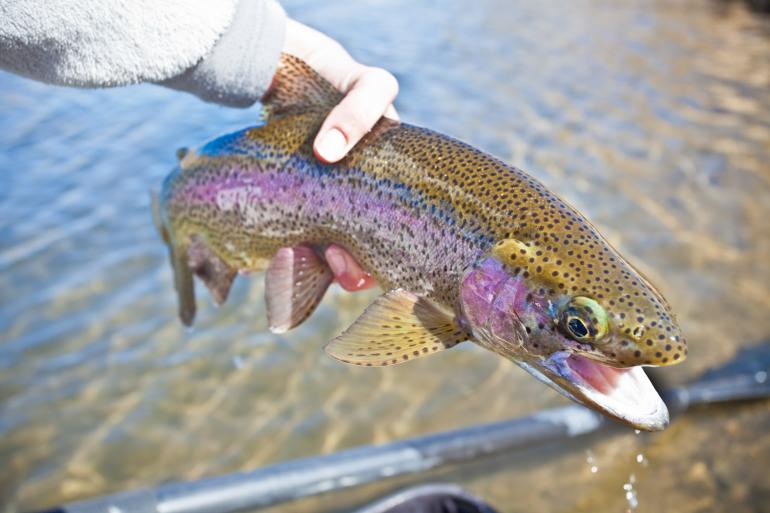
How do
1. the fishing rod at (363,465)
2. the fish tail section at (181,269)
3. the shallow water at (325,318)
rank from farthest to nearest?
the shallow water at (325,318) → the fishing rod at (363,465) → the fish tail section at (181,269)

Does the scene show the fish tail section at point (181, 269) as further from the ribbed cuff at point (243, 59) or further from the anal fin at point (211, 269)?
the ribbed cuff at point (243, 59)

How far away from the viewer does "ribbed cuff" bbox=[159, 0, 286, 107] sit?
2543mm

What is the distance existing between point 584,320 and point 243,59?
1.60m

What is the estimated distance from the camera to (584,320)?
1712 millimetres

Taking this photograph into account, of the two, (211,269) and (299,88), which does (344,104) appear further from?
(211,269)

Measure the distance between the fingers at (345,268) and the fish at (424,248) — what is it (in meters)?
0.04

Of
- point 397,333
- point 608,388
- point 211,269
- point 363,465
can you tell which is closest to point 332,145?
point 397,333

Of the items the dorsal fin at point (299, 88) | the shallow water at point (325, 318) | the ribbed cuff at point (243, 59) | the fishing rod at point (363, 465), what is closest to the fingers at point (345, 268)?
the dorsal fin at point (299, 88)

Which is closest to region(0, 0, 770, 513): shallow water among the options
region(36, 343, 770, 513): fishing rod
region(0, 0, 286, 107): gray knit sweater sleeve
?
region(36, 343, 770, 513): fishing rod

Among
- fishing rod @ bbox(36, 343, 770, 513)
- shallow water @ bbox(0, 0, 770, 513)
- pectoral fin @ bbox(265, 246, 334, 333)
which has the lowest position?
shallow water @ bbox(0, 0, 770, 513)

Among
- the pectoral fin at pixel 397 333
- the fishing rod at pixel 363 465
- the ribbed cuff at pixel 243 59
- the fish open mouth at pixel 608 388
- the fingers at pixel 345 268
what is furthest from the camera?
the fishing rod at pixel 363 465

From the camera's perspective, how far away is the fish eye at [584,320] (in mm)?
1698

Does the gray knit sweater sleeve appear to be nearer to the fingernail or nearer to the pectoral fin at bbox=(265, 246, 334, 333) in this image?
the fingernail

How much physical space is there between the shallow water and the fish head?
7.75ft
